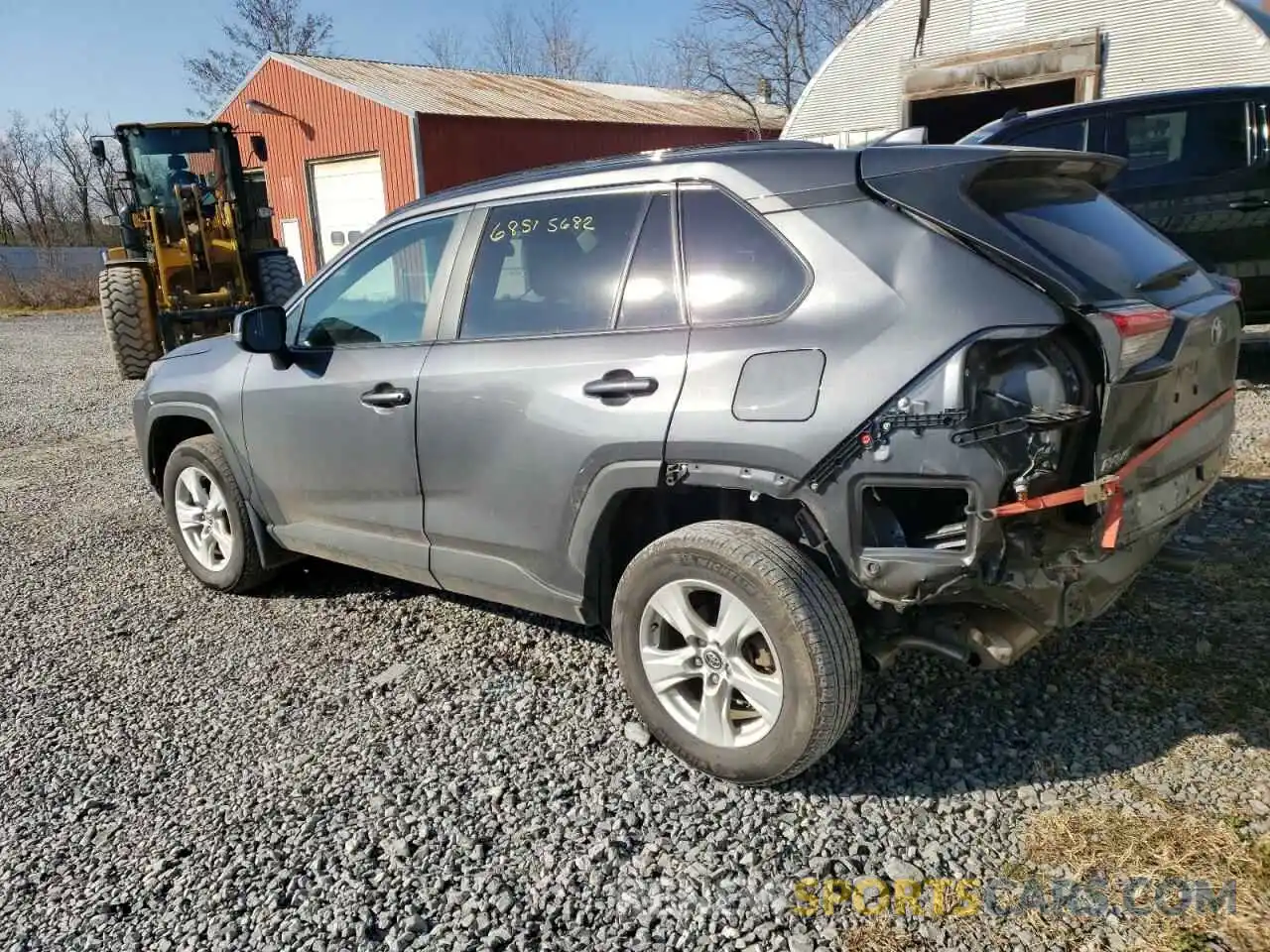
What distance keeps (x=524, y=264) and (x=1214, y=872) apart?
2.73m

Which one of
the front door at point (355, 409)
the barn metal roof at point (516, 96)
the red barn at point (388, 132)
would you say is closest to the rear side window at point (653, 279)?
the front door at point (355, 409)

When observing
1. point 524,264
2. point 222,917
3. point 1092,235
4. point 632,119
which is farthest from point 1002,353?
point 632,119

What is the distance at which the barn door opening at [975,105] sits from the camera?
1278cm

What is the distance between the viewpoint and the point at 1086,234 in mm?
2875

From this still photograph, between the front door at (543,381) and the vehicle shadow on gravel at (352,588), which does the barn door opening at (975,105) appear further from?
the front door at (543,381)

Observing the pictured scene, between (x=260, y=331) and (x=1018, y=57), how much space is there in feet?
36.4

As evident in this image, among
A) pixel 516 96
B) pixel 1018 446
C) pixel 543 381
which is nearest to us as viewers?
pixel 1018 446

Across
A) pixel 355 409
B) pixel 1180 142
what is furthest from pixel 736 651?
pixel 1180 142

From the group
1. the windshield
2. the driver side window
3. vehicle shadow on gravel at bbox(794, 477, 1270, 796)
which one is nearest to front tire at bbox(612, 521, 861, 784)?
vehicle shadow on gravel at bbox(794, 477, 1270, 796)

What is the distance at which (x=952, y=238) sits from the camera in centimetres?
259

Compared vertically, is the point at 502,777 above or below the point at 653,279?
below

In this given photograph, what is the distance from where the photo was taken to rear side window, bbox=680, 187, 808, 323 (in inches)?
110

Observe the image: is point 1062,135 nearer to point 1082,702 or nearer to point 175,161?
point 1082,702

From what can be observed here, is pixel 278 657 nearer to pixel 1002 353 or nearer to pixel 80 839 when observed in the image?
pixel 80 839
